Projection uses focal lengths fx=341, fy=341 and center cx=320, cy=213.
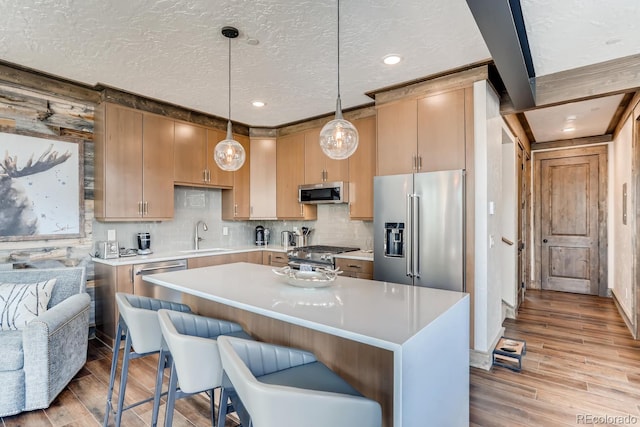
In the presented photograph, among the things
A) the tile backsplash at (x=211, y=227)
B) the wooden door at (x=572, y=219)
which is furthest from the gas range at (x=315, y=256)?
the wooden door at (x=572, y=219)

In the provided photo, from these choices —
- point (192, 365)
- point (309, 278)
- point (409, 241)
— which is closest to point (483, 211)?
point (409, 241)

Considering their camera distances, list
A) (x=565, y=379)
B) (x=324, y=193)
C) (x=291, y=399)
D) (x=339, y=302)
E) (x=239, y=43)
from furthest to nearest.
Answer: (x=324, y=193), (x=565, y=379), (x=239, y=43), (x=339, y=302), (x=291, y=399)

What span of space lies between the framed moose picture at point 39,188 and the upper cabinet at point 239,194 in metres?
1.78

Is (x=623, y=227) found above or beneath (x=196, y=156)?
beneath

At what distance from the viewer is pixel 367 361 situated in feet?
5.17

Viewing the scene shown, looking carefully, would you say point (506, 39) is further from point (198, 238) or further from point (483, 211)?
point (198, 238)

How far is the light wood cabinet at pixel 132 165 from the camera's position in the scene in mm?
3520

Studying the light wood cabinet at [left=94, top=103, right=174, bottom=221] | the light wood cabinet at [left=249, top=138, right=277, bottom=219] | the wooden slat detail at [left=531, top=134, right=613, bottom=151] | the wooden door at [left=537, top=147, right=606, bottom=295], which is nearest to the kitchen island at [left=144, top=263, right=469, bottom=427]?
the light wood cabinet at [left=94, top=103, right=174, bottom=221]

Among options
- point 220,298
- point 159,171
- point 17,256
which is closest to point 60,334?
point 17,256

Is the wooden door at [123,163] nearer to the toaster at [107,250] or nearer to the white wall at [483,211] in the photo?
→ the toaster at [107,250]

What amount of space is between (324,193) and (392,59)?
1.94 metres

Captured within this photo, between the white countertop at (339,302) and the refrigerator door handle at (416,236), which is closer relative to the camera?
the white countertop at (339,302)

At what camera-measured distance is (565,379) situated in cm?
275

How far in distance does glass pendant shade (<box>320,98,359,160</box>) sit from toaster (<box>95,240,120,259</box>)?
2.74 meters
